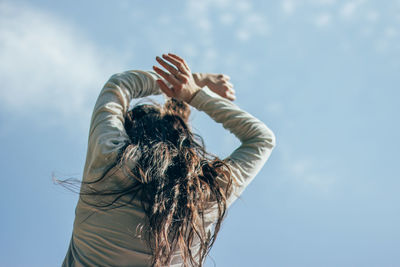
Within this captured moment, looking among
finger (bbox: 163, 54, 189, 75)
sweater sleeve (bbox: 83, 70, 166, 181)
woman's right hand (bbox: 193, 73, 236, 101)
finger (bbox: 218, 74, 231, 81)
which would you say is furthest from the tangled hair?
finger (bbox: 218, 74, 231, 81)

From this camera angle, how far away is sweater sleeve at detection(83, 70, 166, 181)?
8.68ft

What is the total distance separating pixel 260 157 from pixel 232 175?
0.37 m

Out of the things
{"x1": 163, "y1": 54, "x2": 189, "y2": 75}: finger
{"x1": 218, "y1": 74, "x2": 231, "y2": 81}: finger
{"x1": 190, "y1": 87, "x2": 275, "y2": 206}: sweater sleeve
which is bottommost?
{"x1": 190, "y1": 87, "x2": 275, "y2": 206}: sweater sleeve

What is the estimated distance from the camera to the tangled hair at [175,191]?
2439 millimetres

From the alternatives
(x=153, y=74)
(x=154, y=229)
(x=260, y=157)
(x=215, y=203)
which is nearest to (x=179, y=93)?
(x=153, y=74)

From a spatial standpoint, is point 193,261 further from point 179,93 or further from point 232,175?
point 179,93

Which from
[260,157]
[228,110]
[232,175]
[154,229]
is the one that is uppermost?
[228,110]

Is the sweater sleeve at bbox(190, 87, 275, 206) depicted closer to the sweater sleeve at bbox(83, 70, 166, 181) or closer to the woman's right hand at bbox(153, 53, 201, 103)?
the woman's right hand at bbox(153, 53, 201, 103)

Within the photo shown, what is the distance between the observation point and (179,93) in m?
3.38

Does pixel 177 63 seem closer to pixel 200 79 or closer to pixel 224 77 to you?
pixel 200 79

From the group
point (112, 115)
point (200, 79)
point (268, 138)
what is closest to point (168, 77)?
point (200, 79)

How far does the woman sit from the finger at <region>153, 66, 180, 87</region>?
450mm

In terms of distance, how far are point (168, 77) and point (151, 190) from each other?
119cm

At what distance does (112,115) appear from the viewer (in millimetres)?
2910
